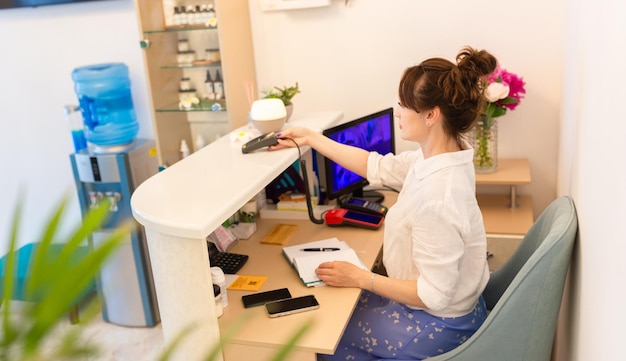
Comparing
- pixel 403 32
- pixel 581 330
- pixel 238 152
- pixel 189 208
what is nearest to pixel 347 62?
pixel 403 32

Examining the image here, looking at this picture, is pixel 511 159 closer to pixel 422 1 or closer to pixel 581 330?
pixel 422 1

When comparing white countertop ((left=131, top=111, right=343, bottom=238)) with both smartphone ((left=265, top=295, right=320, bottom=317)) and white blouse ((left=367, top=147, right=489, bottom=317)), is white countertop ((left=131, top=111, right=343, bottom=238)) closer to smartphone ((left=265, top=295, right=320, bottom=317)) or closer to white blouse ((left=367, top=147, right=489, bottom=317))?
smartphone ((left=265, top=295, right=320, bottom=317))

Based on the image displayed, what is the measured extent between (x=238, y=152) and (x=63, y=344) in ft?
5.26

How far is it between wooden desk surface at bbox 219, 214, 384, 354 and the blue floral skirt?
128 mm

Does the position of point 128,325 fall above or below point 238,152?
below

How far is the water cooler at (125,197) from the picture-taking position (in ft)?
9.63

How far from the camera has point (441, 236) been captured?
1.63 m

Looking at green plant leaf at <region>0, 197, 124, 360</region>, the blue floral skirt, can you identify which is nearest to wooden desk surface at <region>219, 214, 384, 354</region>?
the blue floral skirt

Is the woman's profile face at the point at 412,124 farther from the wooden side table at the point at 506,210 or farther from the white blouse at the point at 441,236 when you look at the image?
the wooden side table at the point at 506,210

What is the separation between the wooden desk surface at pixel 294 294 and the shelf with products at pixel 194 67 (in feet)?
2.69

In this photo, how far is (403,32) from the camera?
9.24 feet

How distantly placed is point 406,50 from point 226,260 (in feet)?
4.66

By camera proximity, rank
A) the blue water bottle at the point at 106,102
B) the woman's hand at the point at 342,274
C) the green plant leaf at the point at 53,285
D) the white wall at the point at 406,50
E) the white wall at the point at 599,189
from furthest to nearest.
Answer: the blue water bottle at the point at 106,102 < the white wall at the point at 406,50 < the woman's hand at the point at 342,274 < the white wall at the point at 599,189 < the green plant leaf at the point at 53,285

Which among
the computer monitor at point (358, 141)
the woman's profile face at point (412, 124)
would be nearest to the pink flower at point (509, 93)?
the computer monitor at point (358, 141)
